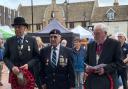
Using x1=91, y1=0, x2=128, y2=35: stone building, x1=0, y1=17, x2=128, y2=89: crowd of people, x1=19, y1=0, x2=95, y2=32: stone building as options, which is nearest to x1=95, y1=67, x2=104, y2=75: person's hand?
x1=0, y1=17, x2=128, y2=89: crowd of people

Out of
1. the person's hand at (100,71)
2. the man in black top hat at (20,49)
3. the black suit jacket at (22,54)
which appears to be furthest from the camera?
the black suit jacket at (22,54)

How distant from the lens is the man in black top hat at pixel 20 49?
22.0ft

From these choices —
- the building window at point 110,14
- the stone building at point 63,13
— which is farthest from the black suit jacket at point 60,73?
the building window at point 110,14

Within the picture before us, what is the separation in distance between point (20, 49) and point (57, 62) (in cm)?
65

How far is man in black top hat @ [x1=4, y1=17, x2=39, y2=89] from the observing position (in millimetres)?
6699

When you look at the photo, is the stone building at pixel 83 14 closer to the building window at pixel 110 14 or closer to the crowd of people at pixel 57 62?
the building window at pixel 110 14

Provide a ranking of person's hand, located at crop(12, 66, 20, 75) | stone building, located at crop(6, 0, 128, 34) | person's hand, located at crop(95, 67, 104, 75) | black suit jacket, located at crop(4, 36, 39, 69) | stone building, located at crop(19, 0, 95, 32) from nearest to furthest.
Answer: person's hand, located at crop(95, 67, 104, 75) → person's hand, located at crop(12, 66, 20, 75) → black suit jacket, located at crop(4, 36, 39, 69) → stone building, located at crop(6, 0, 128, 34) → stone building, located at crop(19, 0, 95, 32)

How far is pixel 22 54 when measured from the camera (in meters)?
6.80

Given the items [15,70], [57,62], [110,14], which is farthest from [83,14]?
[15,70]

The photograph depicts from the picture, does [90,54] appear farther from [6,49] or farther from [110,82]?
[6,49]

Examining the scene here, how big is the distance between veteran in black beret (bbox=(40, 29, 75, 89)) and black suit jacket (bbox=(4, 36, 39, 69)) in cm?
22

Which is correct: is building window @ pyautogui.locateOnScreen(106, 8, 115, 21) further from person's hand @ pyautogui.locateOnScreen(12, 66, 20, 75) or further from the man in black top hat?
person's hand @ pyautogui.locateOnScreen(12, 66, 20, 75)

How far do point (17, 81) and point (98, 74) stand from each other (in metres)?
1.31

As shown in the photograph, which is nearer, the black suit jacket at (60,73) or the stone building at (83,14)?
the black suit jacket at (60,73)
